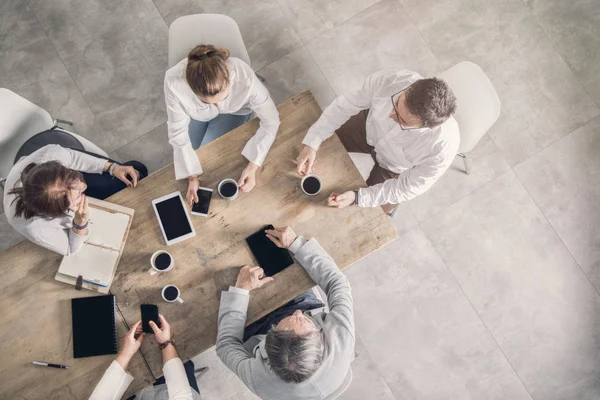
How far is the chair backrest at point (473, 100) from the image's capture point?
7.05 feet

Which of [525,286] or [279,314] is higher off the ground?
[279,314]

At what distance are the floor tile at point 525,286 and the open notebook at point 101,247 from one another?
1885 millimetres

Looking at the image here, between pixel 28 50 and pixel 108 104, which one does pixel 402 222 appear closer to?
pixel 108 104

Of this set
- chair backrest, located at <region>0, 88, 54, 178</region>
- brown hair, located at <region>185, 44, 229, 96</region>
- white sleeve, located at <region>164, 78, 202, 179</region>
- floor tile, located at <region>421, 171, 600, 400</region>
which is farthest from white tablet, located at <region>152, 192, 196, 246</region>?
floor tile, located at <region>421, 171, 600, 400</region>

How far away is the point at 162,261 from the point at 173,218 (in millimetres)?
193

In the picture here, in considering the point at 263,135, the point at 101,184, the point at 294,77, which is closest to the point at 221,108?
the point at 263,135

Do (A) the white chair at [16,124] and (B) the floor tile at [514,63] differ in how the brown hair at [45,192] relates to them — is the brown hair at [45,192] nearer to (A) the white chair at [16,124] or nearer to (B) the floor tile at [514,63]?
(A) the white chair at [16,124]

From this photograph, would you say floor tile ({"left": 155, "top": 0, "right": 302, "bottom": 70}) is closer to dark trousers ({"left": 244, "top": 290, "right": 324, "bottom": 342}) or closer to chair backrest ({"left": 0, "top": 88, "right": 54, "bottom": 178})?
chair backrest ({"left": 0, "top": 88, "right": 54, "bottom": 178})

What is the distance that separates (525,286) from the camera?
9.09ft

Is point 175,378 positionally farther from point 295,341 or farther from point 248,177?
point 248,177

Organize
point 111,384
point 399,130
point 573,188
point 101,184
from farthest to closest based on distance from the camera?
point 573,188, point 101,184, point 399,130, point 111,384

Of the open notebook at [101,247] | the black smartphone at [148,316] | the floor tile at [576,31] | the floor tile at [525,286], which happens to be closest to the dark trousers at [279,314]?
the black smartphone at [148,316]

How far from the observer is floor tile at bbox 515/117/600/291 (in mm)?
2805

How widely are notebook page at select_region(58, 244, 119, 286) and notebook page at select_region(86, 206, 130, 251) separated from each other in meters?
0.03
